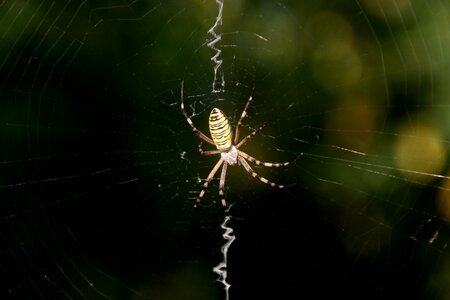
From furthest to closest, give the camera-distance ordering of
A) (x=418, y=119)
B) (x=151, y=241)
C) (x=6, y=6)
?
(x=151, y=241), (x=418, y=119), (x=6, y=6)

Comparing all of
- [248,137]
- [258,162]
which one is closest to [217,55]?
[248,137]

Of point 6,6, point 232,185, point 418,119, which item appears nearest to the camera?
point 6,6

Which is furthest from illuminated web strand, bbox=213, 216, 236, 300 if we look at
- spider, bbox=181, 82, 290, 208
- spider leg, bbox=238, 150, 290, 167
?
spider leg, bbox=238, 150, 290, 167

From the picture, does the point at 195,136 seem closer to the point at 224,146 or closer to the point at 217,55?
the point at 224,146

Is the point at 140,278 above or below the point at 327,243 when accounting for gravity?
below

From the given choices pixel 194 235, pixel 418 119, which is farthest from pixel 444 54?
pixel 194 235

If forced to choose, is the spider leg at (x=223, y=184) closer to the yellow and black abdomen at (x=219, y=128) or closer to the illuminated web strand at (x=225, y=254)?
the illuminated web strand at (x=225, y=254)

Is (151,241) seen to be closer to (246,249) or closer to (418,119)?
(246,249)

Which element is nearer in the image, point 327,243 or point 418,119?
point 418,119
